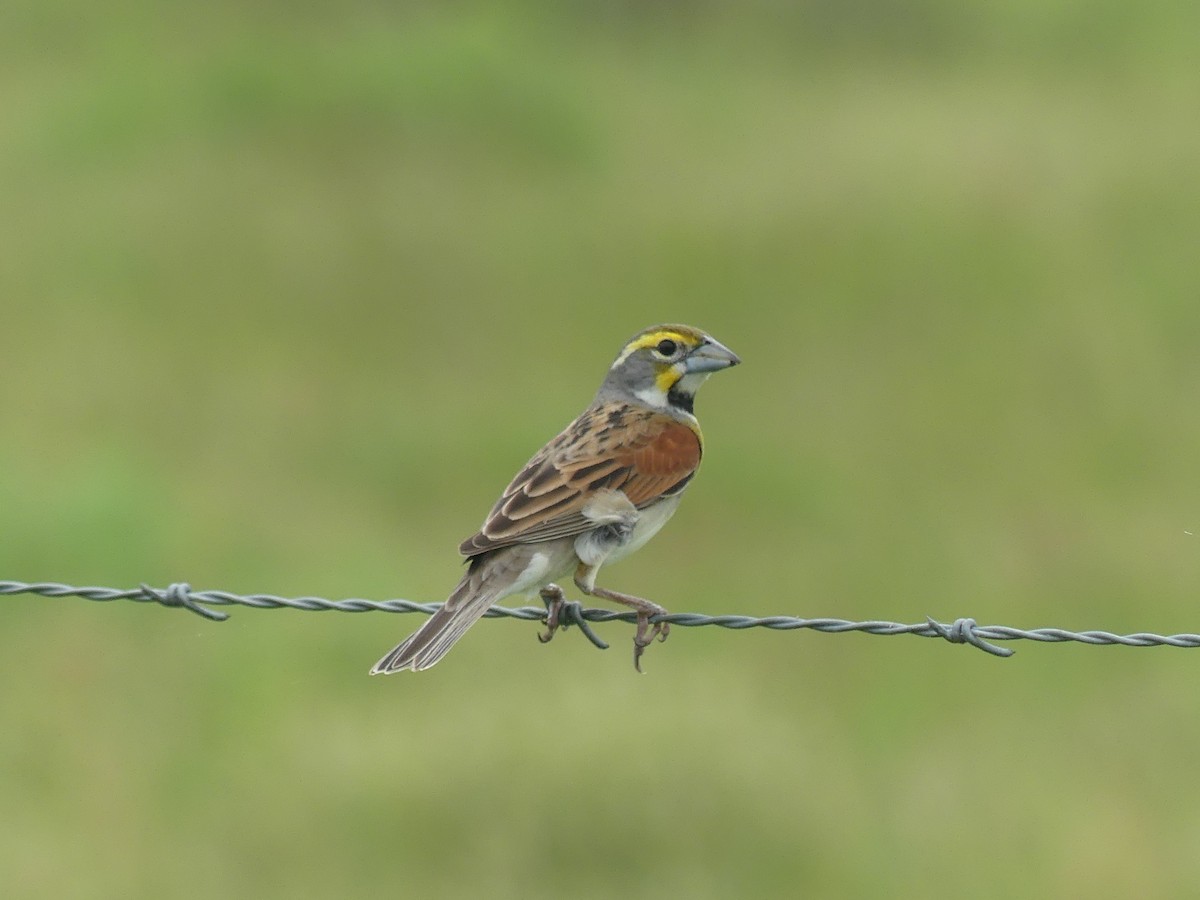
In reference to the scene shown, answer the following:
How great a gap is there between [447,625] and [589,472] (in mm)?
1245

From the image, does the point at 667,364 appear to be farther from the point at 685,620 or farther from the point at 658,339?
the point at 685,620

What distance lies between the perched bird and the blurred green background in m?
3.67

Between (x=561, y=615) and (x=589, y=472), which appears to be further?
(x=589, y=472)

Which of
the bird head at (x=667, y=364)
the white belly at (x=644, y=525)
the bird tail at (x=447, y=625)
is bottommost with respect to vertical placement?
the bird tail at (x=447, y=625)

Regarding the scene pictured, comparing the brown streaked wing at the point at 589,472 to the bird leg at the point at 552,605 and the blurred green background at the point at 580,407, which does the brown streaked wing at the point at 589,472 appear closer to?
the bird leg at the point at 552,605

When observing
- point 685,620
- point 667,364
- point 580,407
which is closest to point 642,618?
point 685,620

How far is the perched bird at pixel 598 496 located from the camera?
8734mm

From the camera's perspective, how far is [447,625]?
8.61 meters

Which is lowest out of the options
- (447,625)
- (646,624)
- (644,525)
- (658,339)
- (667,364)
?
(447,625)

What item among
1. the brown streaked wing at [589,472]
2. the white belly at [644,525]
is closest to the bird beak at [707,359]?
the brown streaked wing at [589,472]

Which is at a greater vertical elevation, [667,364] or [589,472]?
[667,364]

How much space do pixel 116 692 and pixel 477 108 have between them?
16.5 metres

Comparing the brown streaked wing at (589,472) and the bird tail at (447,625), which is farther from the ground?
the brown streaked wing at (589,472)

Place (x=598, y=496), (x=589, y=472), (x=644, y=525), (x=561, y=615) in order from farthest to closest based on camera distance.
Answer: (x=644, y=525) < (x=589, y=472) < (x=598, y=496) < (x=561, y=615)
